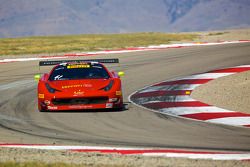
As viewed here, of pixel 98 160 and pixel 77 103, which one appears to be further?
pixel 77 103

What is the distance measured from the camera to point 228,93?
17.9 meters

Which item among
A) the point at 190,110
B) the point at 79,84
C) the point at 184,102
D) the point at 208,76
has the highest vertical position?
the point at 79,84

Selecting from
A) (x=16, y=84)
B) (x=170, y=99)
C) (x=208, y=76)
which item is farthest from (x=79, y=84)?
(x=208, y=76)

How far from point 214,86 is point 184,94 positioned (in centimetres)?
162

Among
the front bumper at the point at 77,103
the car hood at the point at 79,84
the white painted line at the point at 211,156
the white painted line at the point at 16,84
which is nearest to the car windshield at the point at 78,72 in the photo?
the car hood at the point at 79,84

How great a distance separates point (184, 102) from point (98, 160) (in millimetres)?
7187

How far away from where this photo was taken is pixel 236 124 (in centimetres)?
1321

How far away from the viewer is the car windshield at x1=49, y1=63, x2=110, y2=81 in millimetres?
16469

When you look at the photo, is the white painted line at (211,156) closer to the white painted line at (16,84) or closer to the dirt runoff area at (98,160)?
the dirt runoff area at (98,160)

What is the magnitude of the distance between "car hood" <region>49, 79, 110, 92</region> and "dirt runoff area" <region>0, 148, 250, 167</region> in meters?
5.25

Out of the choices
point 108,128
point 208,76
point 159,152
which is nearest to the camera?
point 159,152

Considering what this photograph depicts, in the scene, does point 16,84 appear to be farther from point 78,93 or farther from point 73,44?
point 73,44

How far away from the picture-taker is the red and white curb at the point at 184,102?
14.1m

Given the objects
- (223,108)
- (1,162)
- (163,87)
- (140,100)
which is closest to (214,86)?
(163,87)
